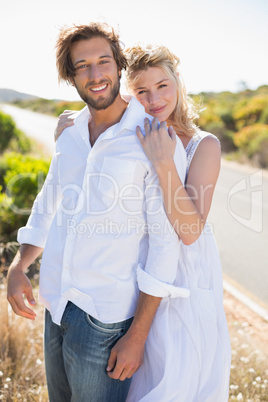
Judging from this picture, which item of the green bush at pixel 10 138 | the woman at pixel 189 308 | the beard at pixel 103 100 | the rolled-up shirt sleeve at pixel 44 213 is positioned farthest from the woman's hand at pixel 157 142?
the green bush at pixel 10 138

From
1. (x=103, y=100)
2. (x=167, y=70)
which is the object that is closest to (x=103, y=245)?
(x=103, y=100)

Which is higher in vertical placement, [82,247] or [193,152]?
[193,152]

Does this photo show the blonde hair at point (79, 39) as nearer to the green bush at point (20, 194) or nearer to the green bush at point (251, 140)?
the green bush at point (20, 194)

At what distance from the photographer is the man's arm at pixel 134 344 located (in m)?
1.59

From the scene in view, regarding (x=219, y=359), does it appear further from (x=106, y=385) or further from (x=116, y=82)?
(x=116, y=82)

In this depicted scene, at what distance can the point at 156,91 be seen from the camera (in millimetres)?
2338

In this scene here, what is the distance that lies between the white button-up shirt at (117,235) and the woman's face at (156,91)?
1.93 ft

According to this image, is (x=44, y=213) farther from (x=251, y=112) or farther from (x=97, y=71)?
(x=251, y=112)

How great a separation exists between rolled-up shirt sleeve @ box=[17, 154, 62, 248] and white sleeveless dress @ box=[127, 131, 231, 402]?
0.70 m

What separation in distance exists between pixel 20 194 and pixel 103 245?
4679 millimetres

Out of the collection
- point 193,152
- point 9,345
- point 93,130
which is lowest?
point 9,345

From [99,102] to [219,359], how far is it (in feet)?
4.16

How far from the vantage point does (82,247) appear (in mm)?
1703

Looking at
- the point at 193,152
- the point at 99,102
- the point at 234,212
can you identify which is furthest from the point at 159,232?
the point at 234,212
